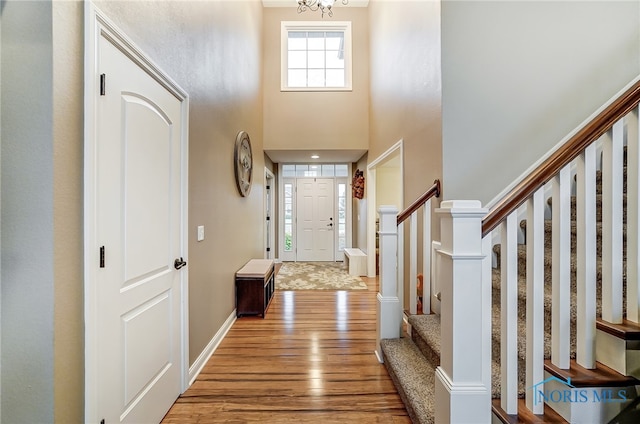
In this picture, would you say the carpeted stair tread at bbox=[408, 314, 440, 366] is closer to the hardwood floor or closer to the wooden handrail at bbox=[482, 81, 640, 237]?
the hardwood floor

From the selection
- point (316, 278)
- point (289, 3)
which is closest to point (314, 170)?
point (316, 278)

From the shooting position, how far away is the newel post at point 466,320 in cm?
109

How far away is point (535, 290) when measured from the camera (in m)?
1.12

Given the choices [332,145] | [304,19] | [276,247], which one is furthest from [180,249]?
[304,19]

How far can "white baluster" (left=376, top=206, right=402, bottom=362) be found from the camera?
2.12 m

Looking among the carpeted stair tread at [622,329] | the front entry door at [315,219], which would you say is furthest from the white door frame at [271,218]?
the carpeted stair tread at [622,329]

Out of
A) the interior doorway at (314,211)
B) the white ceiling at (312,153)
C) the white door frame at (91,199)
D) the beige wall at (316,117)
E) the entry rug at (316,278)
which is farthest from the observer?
the interior doorway at (314,211)

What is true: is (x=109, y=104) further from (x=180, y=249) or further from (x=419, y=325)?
(x=419, y=325)

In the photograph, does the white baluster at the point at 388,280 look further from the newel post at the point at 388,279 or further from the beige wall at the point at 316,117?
the beige wall at the point at 316,117

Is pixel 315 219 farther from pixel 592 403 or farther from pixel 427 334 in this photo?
pixel 592 403

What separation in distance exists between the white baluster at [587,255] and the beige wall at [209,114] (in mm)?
2094

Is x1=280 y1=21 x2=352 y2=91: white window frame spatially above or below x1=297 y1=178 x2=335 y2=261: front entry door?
above

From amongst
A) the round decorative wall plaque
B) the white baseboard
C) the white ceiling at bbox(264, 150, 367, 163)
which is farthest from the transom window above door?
the white baseboard

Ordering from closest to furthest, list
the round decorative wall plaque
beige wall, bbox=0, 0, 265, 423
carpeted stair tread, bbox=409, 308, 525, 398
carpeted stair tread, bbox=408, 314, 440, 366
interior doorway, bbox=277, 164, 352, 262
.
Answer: beige wall, bbox=0, 0, 265, 423 → carpeted stair tread, bbox=409, 308, 525, 398 → carpeted stair tread, bbox=408, 314, 440, 366 → the round decorative wall plaque → interior doorway, bbox=277, 164, 352, 262
